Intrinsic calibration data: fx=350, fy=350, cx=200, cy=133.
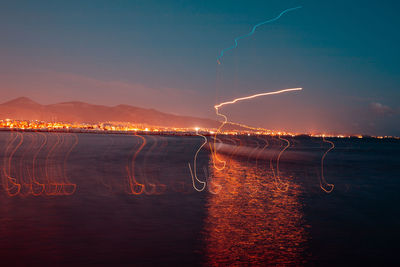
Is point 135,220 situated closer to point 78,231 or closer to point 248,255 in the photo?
point 78,231

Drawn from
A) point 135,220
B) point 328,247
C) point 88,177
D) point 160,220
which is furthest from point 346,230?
point 88,177

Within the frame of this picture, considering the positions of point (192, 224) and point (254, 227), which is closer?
point (254, 227)

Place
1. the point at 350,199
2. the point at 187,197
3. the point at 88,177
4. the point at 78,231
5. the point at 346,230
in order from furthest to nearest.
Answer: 1. the point at 88,177
2. the point at 350,199
3. the point at 187,197
4. the point at 346,230
5. the point at 78,231

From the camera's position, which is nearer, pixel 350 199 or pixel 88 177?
pixel 350 199

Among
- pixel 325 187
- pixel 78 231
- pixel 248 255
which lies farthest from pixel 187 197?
pixel 325 187

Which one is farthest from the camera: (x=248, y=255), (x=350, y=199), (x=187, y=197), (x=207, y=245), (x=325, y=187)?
(x=325, y=187)

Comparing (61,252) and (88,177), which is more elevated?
(88,177)
